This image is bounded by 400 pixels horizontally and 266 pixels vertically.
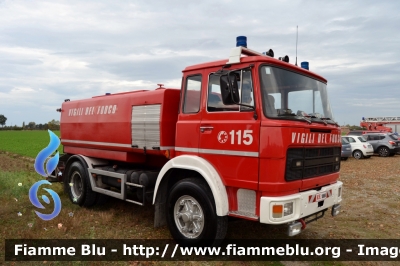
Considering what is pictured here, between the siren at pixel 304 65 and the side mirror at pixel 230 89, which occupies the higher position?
the siren at pixel 304 65

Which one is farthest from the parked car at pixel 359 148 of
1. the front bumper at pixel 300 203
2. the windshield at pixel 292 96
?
the front bumper at pixel 300 203

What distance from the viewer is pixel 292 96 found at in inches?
182

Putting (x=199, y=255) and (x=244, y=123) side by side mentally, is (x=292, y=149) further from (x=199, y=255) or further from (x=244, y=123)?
(x=199, y=255)

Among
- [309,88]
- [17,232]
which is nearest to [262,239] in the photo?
[309,88]

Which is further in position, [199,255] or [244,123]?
[199,255]

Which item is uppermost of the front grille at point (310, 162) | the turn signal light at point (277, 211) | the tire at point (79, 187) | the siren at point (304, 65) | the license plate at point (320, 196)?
the siren at point (304, 65)

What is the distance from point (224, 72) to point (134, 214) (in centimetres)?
388

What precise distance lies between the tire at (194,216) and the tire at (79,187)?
270cm

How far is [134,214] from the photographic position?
268 inches

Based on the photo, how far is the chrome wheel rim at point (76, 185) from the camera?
753cm

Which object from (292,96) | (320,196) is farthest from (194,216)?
(292,96)

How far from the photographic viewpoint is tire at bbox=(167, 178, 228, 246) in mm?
4500

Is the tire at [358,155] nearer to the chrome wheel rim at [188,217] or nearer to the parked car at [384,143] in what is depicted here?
the parked car at [384,143]

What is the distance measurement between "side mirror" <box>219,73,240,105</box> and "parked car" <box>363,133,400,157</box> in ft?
67.2
